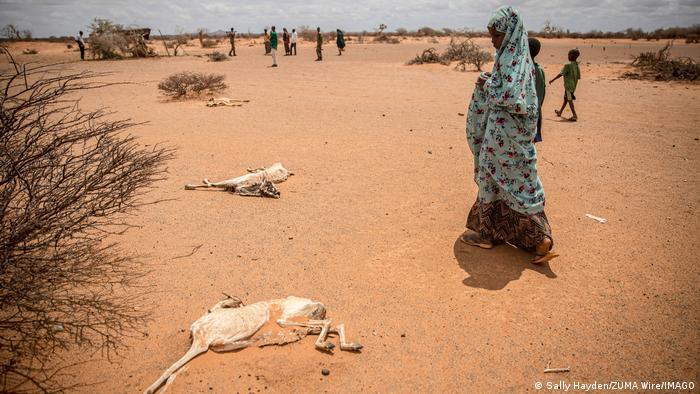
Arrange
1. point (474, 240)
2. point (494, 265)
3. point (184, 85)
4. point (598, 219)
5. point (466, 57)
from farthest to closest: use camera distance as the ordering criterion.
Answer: point (466, 57) → point (184, 85) → point (598, 219) → point (474, 240) → point (494, 265)

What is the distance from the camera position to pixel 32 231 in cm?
238

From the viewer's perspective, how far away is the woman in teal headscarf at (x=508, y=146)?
3408mm

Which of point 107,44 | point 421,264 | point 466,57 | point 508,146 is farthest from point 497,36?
point 107,44

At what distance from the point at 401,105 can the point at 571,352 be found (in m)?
9.11

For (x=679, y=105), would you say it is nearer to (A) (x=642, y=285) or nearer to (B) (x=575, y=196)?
(B) (x=575, y=196)

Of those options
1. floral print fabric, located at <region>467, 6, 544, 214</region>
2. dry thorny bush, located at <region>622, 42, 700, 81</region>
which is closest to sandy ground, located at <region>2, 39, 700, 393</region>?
floral print fabric, located at <region>467, 6, 544, 214</region>

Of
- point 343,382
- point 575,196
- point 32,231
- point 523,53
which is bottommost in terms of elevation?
point 343,382

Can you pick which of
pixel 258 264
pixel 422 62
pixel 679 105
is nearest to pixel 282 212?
pixel 258 264

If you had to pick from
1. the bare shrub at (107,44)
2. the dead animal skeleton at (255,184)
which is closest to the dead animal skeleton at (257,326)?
the dead animal skeleton at (255,184)

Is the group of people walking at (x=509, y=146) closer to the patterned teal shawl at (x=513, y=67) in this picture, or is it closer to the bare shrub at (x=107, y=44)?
the patterned teal shawl at (x=513, y=67)

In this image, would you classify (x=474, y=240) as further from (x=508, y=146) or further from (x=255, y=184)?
(x=255, y=184)

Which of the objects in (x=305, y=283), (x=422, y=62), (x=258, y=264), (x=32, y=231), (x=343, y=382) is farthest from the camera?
(x=422, y=62)

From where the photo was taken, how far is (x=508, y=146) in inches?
142

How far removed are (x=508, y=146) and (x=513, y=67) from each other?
66cm
